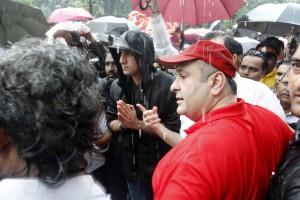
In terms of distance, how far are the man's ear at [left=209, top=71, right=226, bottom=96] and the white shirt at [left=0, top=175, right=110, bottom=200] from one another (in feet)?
3.27

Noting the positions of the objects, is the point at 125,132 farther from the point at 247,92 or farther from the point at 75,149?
the point at 75,149

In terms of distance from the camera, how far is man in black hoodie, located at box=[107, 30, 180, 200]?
3.38 metres

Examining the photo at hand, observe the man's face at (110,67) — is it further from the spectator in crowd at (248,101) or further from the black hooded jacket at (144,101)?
the spectator in crowd at (248,101)

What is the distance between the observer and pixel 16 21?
9.79ft

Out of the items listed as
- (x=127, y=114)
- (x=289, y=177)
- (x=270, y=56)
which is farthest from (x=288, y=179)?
(x=270, y=56)

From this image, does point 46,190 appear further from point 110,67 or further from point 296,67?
point 110,67

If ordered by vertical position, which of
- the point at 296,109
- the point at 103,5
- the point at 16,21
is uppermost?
the point at 16,21

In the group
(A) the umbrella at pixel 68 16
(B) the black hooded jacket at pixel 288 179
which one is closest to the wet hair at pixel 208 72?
(B) the black hooded jacket at pixel 288 179

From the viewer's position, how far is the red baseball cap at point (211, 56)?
2.14 m

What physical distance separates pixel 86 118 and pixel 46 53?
0.71 feet

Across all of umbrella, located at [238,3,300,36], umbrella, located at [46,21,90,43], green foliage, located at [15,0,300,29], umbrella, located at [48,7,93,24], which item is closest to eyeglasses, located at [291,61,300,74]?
umbrella, located at [46,21,90,43]

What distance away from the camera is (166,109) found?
Answer: 338cm

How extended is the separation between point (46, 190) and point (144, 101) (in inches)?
88.6

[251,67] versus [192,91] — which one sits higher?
[192,91]
